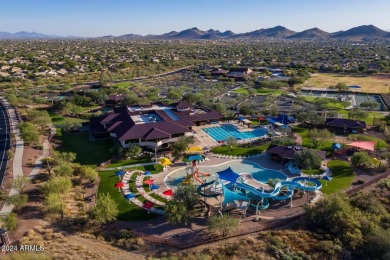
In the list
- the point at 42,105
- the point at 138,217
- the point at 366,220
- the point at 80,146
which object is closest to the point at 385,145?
the point at 366,220

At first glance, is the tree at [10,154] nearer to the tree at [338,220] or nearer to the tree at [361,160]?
the tree at [338,220]

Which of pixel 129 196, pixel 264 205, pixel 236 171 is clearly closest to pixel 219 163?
pixel 236 171

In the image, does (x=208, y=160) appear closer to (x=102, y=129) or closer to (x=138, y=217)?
(x=138, y=217)

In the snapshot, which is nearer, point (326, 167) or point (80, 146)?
point (326, 167)

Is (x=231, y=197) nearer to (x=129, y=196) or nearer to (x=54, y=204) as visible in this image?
(x=129, y=196)

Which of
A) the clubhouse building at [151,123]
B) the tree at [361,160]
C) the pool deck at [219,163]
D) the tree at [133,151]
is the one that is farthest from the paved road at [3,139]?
the tree at [361,160]
